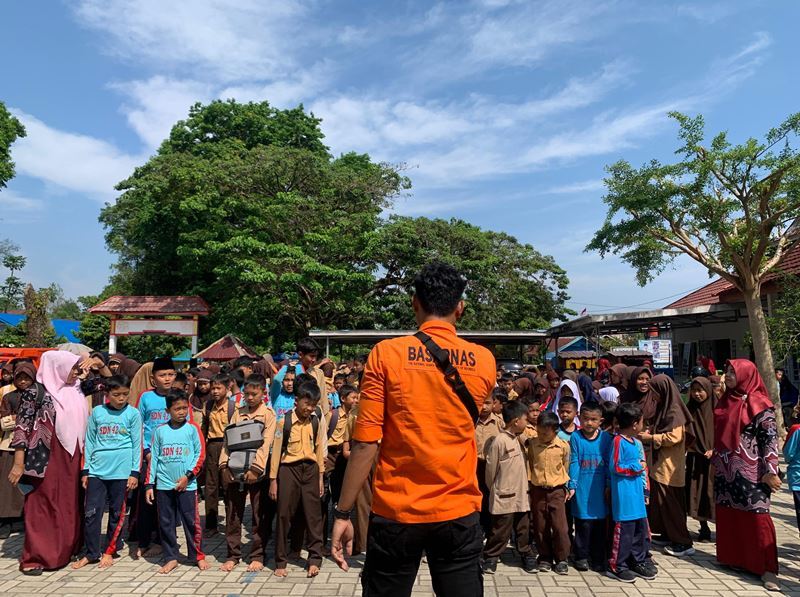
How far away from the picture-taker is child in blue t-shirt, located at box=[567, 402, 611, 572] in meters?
4.79

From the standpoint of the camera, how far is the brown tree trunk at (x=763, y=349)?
10531 millimetres

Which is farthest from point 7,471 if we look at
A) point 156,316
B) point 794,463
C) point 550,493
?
point 156,316

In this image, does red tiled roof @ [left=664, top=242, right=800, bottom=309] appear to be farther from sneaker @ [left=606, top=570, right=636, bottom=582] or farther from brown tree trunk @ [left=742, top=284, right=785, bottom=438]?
sneaker @ [left=606, top=570, right=636, bottom=582]

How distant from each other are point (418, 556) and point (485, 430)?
10.8 feet

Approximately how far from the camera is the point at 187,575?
4676 millimetres

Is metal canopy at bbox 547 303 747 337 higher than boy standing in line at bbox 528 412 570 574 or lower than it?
higher

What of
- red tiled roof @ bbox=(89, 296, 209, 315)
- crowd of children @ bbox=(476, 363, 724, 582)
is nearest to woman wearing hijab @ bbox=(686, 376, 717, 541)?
crowd of children @ bbox=(476, 363, 724, 582)

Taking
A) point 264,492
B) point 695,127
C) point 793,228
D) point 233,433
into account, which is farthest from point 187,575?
point 793,228

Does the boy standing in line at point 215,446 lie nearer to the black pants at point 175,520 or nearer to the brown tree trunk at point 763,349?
the black pants at point 175,520

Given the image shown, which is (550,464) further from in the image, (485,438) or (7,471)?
(7,471)

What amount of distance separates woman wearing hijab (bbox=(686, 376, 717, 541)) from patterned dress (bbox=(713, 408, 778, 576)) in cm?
79

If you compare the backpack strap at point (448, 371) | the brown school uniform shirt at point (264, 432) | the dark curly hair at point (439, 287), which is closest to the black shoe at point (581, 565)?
the brown school uniform shirt at point (264, 432)

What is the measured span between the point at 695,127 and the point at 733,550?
793cm

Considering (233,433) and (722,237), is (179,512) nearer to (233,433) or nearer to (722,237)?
(233,433)
